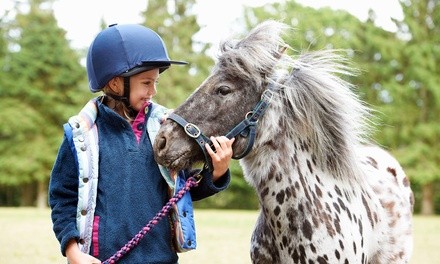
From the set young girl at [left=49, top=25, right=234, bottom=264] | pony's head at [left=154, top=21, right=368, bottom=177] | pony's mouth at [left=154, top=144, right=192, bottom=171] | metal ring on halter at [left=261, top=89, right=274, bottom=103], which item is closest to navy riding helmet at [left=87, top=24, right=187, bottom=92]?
young girl at [left=49, top=25, right=234, bottom=264]

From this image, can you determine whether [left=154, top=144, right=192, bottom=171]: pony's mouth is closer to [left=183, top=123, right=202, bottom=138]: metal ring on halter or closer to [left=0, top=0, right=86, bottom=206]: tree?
[left=183, top=123, right=202, bottom=138]: metal ring on halter

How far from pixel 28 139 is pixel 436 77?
2359cm

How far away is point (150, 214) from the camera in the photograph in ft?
10.1

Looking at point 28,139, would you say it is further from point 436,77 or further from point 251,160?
point 251,160

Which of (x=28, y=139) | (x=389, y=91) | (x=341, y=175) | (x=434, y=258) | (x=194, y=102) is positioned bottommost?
(x=28, y=139)

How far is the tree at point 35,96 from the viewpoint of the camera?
3612 cm

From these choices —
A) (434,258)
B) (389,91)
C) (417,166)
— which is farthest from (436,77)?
(434,258)

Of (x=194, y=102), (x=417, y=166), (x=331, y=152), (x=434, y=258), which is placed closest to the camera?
(x=194, y=102)

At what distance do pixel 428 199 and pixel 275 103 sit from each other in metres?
32.4

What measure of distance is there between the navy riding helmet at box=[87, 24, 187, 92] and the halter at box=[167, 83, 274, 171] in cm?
30

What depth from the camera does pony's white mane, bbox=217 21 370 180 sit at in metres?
3.40

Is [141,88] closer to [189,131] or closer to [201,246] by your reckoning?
[189,131]

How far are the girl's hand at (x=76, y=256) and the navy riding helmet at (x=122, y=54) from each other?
31.0 inches

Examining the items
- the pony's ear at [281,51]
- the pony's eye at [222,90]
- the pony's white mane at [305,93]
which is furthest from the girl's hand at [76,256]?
the pony's ear at [281,51]
